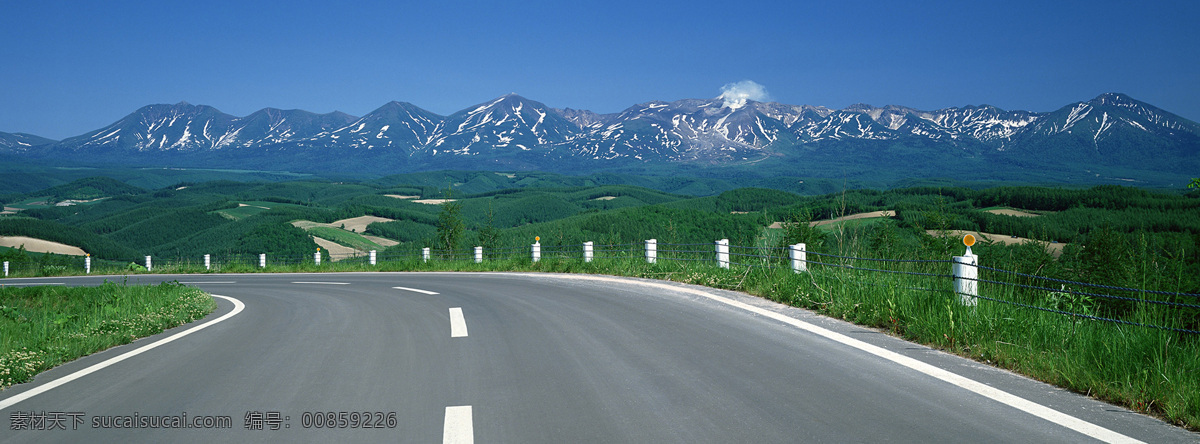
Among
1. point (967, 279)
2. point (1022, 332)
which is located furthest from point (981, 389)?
point (967, 279)

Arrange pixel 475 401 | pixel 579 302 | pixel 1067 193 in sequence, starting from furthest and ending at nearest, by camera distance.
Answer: pixel 1067 193, pixel 579 302, pixel 475 401

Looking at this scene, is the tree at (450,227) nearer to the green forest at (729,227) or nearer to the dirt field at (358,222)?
the green forest at (729,227)

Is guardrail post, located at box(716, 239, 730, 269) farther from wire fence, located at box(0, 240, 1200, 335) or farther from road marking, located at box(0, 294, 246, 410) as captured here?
road marking, located at box(0, 294, 246, 410)

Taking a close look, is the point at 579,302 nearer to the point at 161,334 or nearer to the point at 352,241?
the point at 161,334

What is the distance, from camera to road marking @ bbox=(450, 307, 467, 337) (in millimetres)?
7616

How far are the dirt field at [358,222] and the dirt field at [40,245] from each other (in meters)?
53.1

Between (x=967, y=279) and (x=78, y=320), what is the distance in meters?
10.7

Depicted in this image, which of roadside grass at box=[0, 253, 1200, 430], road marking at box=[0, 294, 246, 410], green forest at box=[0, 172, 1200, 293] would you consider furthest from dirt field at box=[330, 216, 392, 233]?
roadside grass at box=[0, 253, 1200, 430]

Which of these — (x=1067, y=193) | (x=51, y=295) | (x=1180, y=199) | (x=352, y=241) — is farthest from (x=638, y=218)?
(x=51, y=295)

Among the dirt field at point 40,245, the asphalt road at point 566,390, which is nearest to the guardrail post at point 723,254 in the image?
the asphalt road at point 566,390

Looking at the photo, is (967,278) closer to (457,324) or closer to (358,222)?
(457,324)

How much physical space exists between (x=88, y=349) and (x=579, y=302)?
6.02 m

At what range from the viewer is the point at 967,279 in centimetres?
682

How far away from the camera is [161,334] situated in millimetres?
8711
